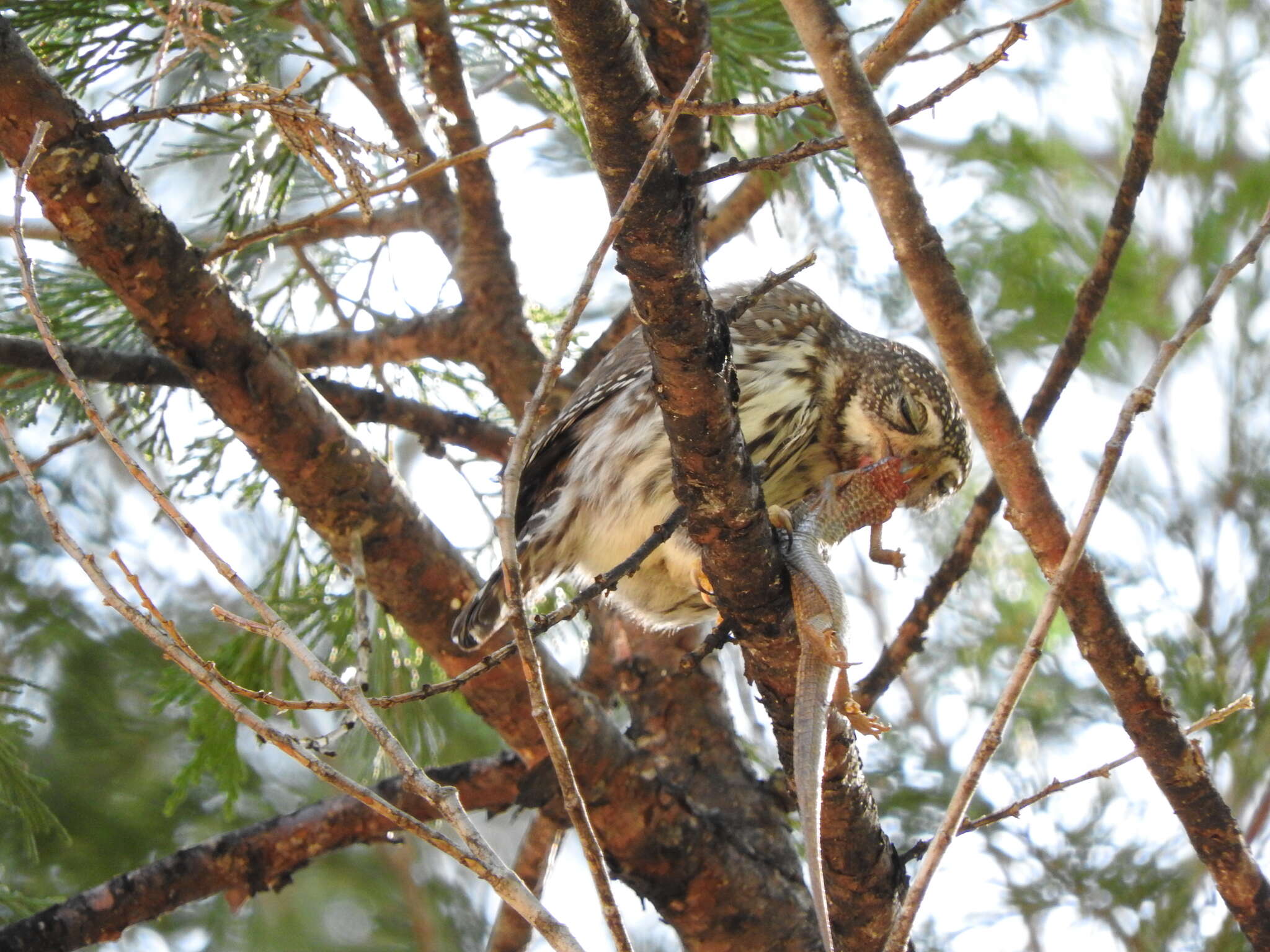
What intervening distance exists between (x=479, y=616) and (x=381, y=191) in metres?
0.93

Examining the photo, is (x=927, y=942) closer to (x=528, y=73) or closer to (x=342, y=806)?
(x=342, y=806)

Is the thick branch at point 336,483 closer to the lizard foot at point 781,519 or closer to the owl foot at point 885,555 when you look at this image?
the lizard foot at point 781,519

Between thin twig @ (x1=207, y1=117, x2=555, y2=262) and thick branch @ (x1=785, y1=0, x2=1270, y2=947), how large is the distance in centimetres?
45

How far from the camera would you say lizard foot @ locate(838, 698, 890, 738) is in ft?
6.48

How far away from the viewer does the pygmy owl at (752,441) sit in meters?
2.83

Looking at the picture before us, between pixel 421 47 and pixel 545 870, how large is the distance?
2.08 m

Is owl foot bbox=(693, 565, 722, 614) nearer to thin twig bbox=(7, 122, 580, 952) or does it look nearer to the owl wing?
the owl wing

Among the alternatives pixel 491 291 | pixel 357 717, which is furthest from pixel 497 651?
pixel 491 291

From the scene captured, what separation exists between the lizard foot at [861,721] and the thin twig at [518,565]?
612mm

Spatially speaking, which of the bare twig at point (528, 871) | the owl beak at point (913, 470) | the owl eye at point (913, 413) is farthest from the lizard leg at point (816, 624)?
the bare twig at point (528, 871)

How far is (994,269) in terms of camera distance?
4402 millimetres

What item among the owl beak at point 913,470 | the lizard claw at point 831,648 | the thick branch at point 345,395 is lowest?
the lizard claw at point 831,648

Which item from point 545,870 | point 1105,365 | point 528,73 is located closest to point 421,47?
point 528,73

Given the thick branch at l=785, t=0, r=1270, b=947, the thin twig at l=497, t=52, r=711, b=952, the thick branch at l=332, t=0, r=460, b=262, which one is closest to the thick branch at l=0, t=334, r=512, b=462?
the thick branch at l=332, t=0, r=460, b=262
